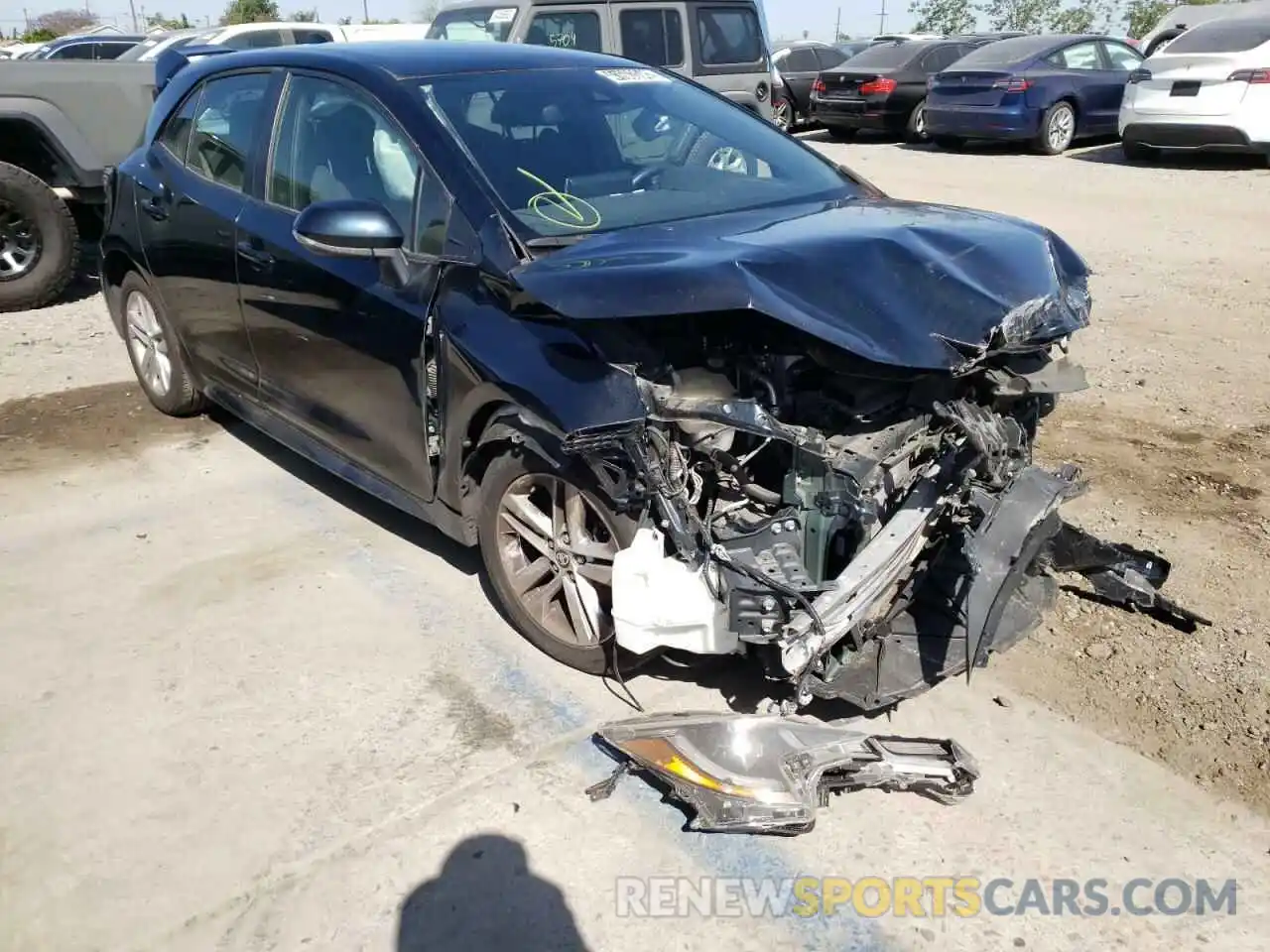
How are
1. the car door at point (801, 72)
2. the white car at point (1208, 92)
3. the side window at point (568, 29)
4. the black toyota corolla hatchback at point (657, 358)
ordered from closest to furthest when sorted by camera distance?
the black toyota corolla hatchback at point (657, 358)
the side window at point (568, 29)
the white car at point (1208, 92)
the car door at point (801, 72)

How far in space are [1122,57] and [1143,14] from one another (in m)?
28.6

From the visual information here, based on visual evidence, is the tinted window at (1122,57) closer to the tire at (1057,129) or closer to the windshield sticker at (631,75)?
the tire at (1057,129)

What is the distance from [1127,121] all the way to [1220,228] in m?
4.23

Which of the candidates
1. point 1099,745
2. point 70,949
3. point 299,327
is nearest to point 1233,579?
point 1099,745

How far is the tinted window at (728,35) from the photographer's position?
11.4 meters

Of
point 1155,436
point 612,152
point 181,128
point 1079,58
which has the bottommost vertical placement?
point 1155,436

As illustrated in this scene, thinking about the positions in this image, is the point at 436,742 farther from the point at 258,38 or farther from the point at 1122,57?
the point at 1122,57

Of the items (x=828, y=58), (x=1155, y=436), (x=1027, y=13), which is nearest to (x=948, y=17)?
(x=1027, y=13)

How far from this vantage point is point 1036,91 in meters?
14.9

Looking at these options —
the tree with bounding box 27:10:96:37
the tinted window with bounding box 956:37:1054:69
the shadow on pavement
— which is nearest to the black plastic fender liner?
the shadow on pavement

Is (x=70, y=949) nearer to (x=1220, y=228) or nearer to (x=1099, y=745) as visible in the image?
(x=1099, y=745)

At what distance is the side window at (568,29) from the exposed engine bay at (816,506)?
8.62 meters

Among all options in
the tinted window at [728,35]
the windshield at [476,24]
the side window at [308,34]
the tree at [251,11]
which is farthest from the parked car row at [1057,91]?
the tree at [251,11]

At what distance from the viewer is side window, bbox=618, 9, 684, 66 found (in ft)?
35.7
